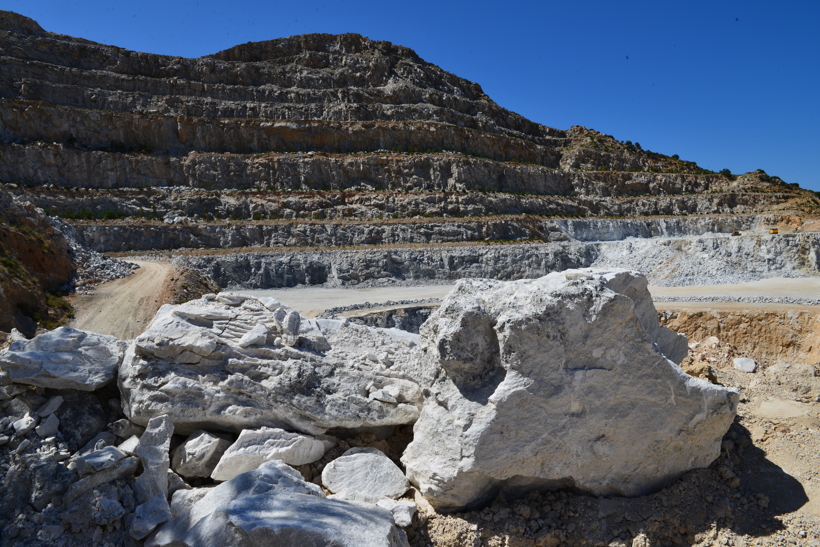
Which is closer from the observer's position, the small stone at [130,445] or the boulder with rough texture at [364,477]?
the small stone at [130,445]

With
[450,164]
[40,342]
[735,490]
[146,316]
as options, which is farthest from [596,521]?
[450,164]

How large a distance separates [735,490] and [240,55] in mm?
62115

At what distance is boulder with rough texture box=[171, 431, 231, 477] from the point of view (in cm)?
527

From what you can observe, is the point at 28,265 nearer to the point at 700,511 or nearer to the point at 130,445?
the point at 130,445

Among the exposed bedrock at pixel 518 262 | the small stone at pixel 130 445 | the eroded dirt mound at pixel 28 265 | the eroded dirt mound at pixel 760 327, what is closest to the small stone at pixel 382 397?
the small stone at pixel 130 445

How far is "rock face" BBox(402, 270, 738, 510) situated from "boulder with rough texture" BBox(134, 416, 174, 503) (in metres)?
2.64

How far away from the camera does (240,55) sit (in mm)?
55312

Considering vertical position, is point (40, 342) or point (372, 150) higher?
point (372, 150)

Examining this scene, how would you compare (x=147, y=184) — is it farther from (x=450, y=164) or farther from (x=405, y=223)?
(x=450, y=164)

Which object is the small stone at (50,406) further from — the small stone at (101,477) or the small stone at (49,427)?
the small stone at (101,477)

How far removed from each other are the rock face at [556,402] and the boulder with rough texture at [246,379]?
0.97 m

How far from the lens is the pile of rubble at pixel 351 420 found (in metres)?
4.49

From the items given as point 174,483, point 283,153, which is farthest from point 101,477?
point 283,153

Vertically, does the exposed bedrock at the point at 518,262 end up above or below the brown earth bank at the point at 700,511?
above
